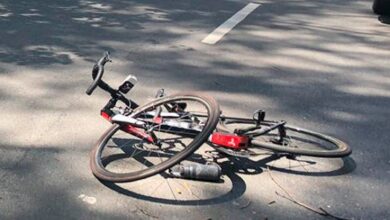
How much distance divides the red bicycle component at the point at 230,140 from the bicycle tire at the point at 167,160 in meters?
0.20

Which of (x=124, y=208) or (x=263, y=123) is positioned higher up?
(x=263, y=123)

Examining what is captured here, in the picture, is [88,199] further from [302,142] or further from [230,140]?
[302,142]

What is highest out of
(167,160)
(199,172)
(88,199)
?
(167,160)

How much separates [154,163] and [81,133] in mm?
870

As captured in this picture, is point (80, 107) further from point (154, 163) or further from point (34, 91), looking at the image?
point (154, 163)

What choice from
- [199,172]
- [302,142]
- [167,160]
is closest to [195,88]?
[302,142]

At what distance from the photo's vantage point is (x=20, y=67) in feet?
21.1

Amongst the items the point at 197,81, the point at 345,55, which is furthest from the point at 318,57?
the point at 197,81

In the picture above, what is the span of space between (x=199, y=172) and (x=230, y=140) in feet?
1.14

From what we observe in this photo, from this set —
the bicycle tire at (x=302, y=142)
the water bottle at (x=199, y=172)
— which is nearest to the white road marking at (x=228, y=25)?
the bicycle tire at (x=302, y=142)

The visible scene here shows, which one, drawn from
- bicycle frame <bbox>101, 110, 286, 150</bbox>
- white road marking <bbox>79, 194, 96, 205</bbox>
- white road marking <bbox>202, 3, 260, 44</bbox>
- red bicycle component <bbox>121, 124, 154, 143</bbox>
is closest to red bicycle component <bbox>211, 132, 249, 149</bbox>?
bicycle frame <bbox>101, 110, 286, 150</bbox>

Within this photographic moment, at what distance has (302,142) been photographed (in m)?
4.57

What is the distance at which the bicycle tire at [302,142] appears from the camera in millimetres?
4105

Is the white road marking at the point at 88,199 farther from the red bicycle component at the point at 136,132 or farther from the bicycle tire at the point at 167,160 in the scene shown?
the red bicycle component at the point at 136,132
